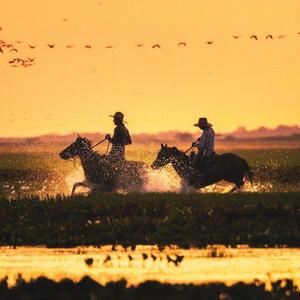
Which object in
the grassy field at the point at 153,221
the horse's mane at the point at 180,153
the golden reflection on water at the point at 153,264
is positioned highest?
the horse's mane at the point at 180,153

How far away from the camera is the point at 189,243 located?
2356 centimetres

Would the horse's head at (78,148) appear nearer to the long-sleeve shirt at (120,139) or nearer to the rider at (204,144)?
the long-sleeve shirt at (120,139)

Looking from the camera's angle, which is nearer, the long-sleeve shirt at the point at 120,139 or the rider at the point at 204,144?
the long-sleeve shirt at the point at 120,139

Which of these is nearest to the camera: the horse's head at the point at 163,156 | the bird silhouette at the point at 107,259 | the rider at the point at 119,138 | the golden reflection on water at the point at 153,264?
the golden reflection on water at the point at 153,264

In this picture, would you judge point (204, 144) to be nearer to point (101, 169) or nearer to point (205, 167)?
point (205, 167)

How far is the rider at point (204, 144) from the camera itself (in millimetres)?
37062

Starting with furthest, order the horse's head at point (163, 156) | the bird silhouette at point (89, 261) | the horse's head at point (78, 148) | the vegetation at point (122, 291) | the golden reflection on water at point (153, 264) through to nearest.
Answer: the horse's head at point (163, 156)
the horse's head at point (78, 148)
the bird silhouette at point (89, 261)
the golden reflection on water at point (153, 264)
the vegetation at point (122, 291)

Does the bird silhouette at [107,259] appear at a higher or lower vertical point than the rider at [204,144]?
lower

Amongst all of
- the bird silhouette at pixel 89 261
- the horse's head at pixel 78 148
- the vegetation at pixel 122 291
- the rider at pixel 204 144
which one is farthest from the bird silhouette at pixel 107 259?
the rider at pixel 204 144

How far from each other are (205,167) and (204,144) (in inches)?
53.5

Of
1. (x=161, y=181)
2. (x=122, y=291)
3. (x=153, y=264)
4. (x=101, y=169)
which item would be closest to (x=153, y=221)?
(x=153, y=264)

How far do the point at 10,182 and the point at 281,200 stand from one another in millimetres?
26363

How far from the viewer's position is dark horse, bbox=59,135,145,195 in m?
36.6

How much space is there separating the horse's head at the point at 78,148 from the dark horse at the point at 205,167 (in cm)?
194
